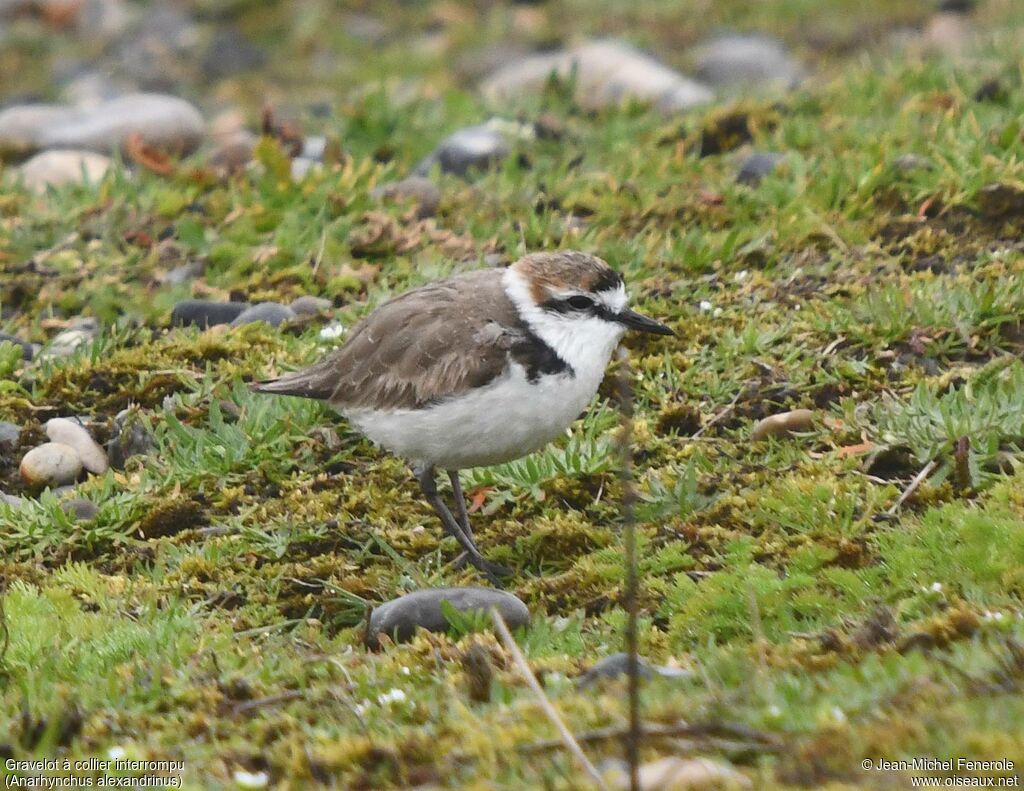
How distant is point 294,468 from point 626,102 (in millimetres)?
5279

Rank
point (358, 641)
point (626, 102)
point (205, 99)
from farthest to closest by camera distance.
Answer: point (205, 99), point (626, 102), point (358, 641)

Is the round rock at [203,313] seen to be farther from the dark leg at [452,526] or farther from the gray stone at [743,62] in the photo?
the gray stone at [743,62]

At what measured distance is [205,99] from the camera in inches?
643

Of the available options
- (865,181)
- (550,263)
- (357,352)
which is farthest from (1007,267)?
(357,352)

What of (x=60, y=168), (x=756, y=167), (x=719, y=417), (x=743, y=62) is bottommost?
(x=743, y=62)

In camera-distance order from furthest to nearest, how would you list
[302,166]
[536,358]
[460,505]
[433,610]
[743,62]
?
[743,62], [302,166], [460,505], [536,358], [433,610]

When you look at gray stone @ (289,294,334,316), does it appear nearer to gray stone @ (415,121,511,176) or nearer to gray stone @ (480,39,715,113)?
gray stone @ (415,121,511,176)

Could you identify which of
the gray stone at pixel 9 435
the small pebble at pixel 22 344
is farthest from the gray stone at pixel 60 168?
the gray stone at pixel 9 435

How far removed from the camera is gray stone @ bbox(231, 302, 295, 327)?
8227 mm

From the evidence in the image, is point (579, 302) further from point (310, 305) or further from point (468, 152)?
point (468, 152)

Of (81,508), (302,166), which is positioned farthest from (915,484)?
(302,166)

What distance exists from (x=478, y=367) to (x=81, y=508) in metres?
2.01

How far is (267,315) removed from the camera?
8266 mm

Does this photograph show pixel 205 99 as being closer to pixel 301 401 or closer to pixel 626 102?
pixel 626 102
